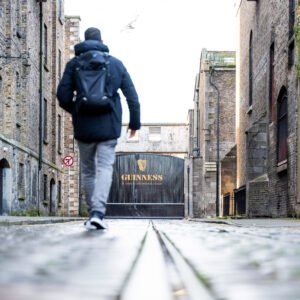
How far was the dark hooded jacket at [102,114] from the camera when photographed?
5465 mm

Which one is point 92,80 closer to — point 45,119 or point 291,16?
point 291,16

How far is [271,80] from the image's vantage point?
19.5 meters

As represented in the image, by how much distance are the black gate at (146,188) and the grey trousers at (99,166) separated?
28.6 metres

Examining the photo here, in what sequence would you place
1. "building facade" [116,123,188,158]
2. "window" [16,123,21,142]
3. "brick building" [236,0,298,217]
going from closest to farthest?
"brick building" [236,0,298,217] < "window" [16,123,21,142] < "building facade" [116,123,188,158]

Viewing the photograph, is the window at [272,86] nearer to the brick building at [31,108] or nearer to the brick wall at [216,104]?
the brick building at [31,108]

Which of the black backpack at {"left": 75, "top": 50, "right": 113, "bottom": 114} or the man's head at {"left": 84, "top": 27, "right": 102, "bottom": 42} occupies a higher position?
the man's head at {"left": 84, "top": 27, "right": 102, "bottom": 42}

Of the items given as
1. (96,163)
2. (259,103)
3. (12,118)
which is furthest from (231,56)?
(96,163)

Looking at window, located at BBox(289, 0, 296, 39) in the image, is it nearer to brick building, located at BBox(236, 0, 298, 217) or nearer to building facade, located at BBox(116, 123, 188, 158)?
brick building, located at BBox(236, 0, 298, 217)

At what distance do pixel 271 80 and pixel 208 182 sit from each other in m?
13.2

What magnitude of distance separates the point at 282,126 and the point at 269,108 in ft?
6.74

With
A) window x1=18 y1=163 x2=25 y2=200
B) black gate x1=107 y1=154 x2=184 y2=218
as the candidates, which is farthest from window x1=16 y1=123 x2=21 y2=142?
black gate x1=107 y1=154 x2=184 y2=218

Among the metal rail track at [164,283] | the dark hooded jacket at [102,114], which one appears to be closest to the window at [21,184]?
the dark hooded jacket at [102,114]

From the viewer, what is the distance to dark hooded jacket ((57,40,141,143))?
5465 mm

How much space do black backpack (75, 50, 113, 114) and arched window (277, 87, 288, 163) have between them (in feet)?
38.1
